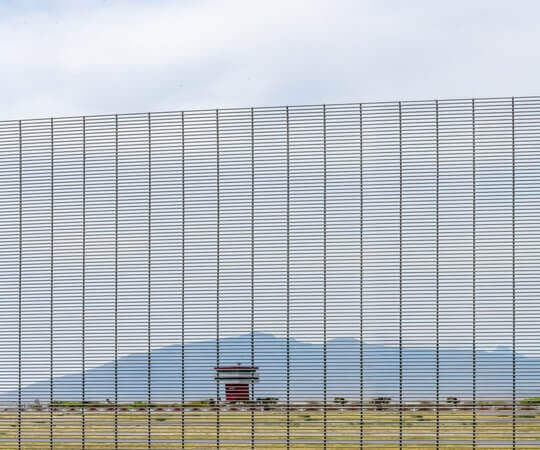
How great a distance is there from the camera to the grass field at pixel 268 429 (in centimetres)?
1262

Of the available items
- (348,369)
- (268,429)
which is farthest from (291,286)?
(268,429)

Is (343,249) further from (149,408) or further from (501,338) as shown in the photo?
(149,408)

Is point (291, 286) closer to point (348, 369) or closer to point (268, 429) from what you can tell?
point (348, 369)

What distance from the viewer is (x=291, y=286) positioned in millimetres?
12914

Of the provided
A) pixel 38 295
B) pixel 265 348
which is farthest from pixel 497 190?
→ pixel 38 295

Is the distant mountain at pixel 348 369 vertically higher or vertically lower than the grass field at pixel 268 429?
higher

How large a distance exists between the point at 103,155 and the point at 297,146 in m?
2.66

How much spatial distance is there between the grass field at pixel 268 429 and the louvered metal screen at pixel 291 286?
25 millimetres

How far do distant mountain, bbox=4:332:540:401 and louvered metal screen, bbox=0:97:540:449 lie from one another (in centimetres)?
2

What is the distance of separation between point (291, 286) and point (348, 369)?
4.08 ft

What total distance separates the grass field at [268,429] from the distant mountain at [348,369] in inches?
10.5

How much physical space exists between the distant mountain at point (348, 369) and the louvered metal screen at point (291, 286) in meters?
0.02

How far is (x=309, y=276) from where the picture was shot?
42.3 ft

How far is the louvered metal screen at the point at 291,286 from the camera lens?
41.5 ft
